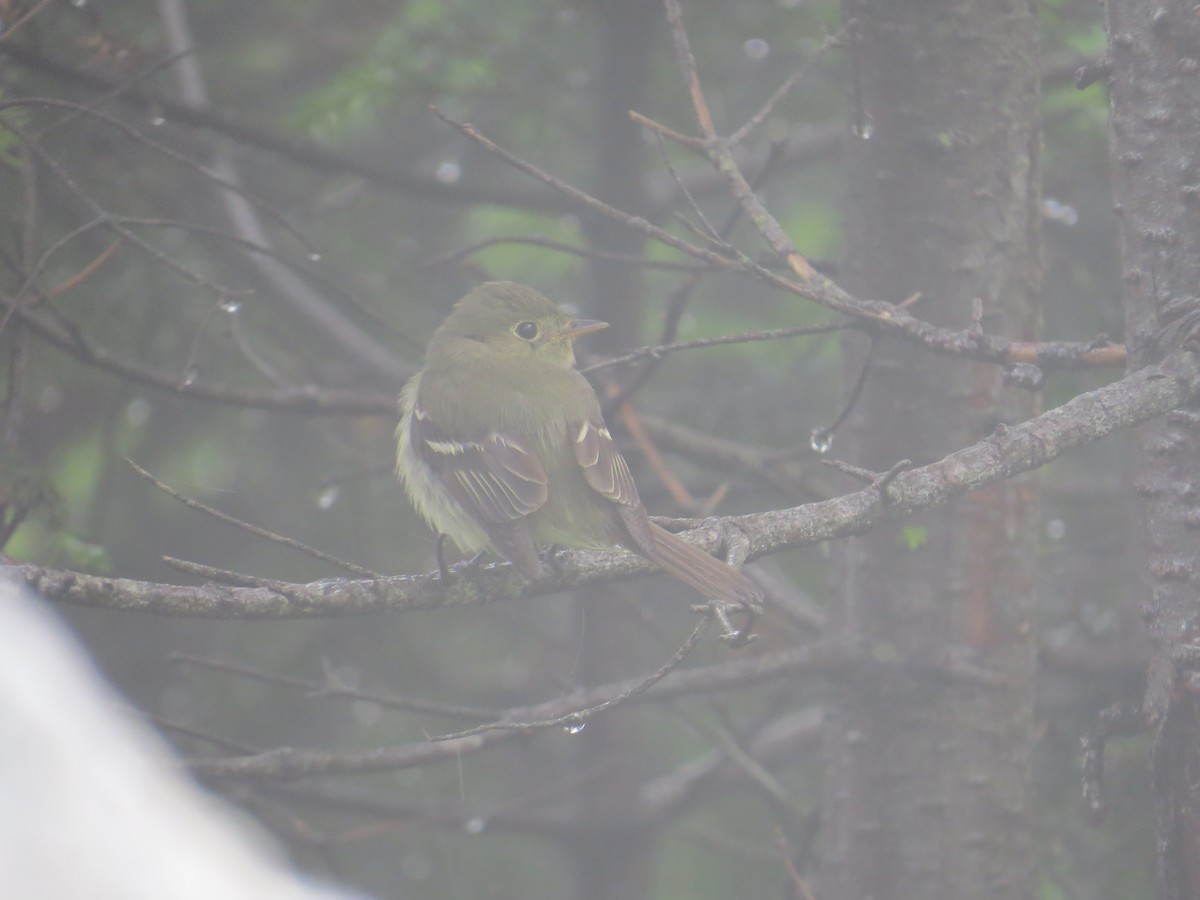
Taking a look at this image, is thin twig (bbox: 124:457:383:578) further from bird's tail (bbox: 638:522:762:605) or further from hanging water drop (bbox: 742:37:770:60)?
hanging water drop (bbox: 742:37:770:60)

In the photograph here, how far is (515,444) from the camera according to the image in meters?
3.37

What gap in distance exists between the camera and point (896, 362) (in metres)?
3.37

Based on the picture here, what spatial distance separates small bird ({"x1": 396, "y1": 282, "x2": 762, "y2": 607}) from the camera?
302 centimetres

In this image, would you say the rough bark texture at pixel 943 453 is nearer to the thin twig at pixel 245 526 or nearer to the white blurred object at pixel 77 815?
the thin twig at pixel 245 526

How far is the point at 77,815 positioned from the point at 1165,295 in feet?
7.19

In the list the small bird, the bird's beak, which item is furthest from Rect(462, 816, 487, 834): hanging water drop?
the bird's beak

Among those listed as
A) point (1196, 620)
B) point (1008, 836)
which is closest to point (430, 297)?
point (1008, 836)

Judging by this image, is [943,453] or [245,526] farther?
[943,453]

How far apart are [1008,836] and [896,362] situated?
1.30 metres

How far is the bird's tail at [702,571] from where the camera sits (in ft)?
7.50

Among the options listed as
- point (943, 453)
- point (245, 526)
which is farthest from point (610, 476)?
point (245, 526)

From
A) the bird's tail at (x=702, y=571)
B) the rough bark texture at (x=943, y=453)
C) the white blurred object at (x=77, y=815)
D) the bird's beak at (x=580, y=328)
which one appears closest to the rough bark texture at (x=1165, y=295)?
the rough bark texture at (x=943, y=453)

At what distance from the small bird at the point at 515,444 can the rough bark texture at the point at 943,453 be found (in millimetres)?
828

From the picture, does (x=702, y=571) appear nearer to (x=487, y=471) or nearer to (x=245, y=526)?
(x=245, y=526)
